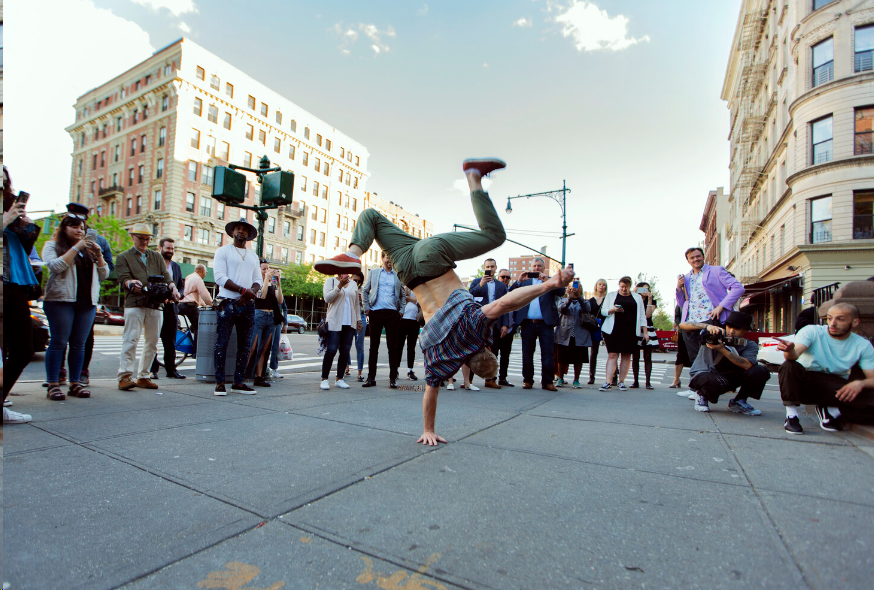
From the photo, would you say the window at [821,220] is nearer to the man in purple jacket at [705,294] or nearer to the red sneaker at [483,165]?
the man in purple jacket at [705,294]

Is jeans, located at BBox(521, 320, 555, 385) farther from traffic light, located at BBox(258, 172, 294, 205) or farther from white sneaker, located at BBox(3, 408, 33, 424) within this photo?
white sneaker, located at BBox(3, 408, 33, 424)

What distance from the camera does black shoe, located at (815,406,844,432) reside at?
4.27 meters

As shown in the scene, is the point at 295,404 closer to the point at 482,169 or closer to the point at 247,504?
the point at 247,504

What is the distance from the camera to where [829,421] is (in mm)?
4316

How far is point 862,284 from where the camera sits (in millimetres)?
4910

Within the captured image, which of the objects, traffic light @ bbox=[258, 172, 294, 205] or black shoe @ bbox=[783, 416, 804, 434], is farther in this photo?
traffic light @ bbox=[258, 172, 294, 205]

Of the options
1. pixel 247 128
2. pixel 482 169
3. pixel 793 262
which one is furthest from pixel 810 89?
pixel 247 128

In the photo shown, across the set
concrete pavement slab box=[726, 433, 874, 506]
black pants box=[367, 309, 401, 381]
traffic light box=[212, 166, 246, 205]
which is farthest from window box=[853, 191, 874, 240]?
traffic light box=[212, 166, 246, 205]

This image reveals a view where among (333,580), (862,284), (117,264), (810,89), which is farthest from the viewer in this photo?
(810,89)

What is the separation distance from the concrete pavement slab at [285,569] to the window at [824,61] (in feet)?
97.2

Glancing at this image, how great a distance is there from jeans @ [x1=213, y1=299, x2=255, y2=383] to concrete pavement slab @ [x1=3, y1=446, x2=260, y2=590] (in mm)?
3016

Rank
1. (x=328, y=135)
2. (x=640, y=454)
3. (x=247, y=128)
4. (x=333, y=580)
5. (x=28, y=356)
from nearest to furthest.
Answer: (x=333, y=580) < (x=640, y=454) < (x=28, y=356) < (x=247, y=128) < (x=328, y=135)

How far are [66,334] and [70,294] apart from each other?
43 centimetres

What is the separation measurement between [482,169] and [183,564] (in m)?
2.94
